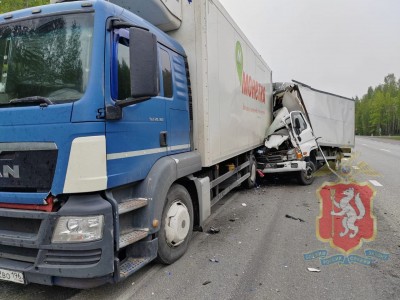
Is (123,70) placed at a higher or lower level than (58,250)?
higher

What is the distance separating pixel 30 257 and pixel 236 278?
2.11 m

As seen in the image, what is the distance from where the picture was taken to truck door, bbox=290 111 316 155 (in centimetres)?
949

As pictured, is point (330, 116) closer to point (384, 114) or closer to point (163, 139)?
point (163, 139)

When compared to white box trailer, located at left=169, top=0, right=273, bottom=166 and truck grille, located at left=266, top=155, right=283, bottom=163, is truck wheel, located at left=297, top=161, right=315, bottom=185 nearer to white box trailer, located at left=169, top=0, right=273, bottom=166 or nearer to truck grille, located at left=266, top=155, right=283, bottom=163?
truck grille, located at left=266, top=155, right=283, bottom=163

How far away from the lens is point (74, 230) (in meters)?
2.68

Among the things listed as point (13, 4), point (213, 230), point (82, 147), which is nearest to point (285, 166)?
point (213, 230)

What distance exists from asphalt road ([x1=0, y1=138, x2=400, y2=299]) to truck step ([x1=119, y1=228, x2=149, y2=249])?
62 centimetres

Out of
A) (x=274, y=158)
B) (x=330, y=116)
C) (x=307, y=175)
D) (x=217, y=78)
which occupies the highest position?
(x=217, y=78)

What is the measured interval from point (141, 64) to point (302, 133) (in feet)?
25.2

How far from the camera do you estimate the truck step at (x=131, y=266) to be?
9.81 feet

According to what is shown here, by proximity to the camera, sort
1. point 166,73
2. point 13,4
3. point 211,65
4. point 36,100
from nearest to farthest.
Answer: point 36,100, point 166,73, point 211,65, point 13,4

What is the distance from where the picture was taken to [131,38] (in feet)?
9.39

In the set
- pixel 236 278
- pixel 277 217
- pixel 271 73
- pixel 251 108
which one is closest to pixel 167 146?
pixel 236 278

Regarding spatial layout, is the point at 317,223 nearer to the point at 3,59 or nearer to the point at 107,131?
the point at 107,131
